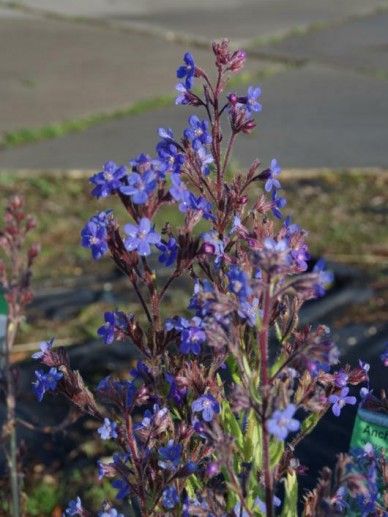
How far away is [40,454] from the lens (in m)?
3.81

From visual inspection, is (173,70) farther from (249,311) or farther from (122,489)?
(249,311)

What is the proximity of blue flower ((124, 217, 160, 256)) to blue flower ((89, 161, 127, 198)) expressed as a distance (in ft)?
0.21

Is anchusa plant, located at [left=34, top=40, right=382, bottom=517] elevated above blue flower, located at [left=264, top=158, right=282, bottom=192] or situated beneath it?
situated beneath

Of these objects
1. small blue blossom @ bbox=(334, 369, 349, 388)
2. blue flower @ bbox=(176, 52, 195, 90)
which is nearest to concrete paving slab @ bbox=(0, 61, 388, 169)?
blue flower @ bbox=(176, 52, 195, 90)

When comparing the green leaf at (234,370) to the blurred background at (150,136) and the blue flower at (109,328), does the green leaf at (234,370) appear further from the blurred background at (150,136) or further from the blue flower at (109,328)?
the blurred background at (150,136)

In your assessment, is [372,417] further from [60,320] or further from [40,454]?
[60,320]

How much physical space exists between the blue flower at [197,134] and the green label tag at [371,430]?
573 mm

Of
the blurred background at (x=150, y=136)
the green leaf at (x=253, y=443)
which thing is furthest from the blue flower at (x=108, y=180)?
the blurred background at (x=150, y=136)

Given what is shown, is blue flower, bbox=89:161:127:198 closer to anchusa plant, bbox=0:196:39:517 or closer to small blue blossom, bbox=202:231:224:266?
small blue blossom, bbox=202:231:224:266

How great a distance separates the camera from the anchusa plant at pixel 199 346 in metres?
1.76

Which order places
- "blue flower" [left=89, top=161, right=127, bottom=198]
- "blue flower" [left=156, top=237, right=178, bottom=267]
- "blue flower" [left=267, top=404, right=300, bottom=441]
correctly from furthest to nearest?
"blue flower" [left=156, top=237, right=178, bottom=267]
"blue flower" [left=89, top=161, right=127, bottom=198]
"blue flower" [left=267, top=404, right=300, bottom=441]

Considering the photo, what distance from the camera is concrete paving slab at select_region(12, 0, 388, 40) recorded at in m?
10.4

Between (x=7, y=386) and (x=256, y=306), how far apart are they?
1252 mm

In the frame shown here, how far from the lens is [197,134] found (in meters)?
2.10
